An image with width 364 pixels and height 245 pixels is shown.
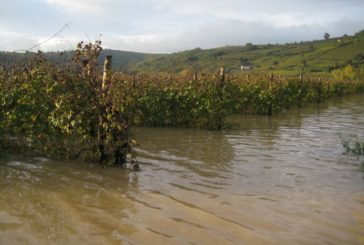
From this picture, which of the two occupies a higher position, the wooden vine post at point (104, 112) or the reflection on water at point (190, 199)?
the wooden vine post at point (104, 112)

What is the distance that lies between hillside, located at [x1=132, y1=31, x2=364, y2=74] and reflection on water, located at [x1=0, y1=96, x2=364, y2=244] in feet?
229

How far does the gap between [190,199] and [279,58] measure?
115825 mm

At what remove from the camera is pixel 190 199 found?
7191mm

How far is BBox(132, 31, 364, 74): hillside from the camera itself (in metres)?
97.0

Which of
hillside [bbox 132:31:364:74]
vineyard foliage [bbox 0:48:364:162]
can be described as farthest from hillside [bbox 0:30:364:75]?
vineyard foliage [bbox 0:48:364:162]

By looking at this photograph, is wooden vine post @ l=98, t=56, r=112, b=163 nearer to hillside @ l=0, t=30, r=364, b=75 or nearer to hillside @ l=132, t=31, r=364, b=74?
Result: hillside @ l=0, t=30, r=364, b=75

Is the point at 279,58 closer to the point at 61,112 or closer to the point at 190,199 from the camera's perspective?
the point at 61,112

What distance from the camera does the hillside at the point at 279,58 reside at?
97031 mm

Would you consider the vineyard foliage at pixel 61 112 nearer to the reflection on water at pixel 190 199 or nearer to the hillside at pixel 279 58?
the reflection on water at pixel 190 199

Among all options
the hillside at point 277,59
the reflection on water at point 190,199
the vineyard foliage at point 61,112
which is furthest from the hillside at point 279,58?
the reflection on water at point 190,199

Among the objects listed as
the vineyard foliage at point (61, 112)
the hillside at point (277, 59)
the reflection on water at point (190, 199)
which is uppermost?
the hillside at point (277, 59)

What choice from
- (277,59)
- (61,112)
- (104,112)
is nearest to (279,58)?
(277,59)

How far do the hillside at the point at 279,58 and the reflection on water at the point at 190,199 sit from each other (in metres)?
69.8

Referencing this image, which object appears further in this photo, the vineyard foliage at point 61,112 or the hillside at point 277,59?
the hillside at point 277,59
